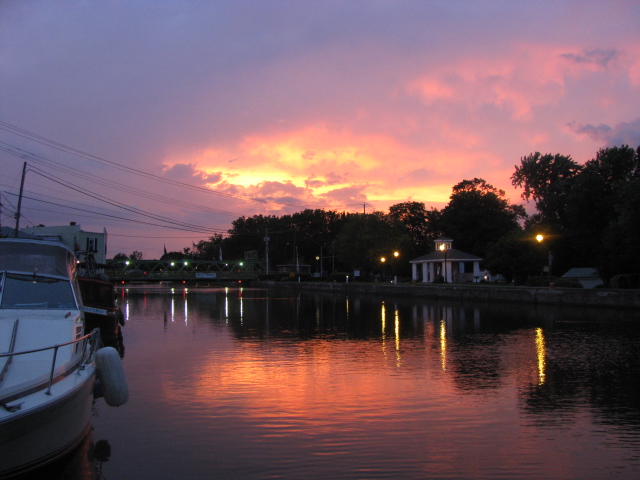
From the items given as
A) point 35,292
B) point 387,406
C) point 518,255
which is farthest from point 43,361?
point 518,255

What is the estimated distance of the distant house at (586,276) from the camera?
59.2 m

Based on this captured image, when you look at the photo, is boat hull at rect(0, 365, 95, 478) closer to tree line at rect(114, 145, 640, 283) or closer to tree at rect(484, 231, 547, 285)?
tree line at rect(114, 145, 640, 283)

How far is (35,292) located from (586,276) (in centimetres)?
5950

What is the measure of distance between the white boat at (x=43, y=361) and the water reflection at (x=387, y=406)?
1273mm

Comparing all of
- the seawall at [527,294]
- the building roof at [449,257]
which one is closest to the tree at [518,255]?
the seawall at [527,294]

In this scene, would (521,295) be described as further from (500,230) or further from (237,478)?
(500,230)

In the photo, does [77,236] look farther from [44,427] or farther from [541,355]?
[44,427]

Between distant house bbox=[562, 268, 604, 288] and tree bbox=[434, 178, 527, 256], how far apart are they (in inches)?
949

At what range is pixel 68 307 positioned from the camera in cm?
1095

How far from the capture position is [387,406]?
11.3m

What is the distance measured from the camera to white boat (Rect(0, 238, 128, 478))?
6.70 m

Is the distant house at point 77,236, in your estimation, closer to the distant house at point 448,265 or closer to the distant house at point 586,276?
the distant house at point 448,265

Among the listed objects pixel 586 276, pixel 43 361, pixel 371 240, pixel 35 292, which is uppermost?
pixel 371 240

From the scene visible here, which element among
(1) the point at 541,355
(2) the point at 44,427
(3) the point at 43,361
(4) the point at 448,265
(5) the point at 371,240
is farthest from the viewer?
(5) the point at 371,240
